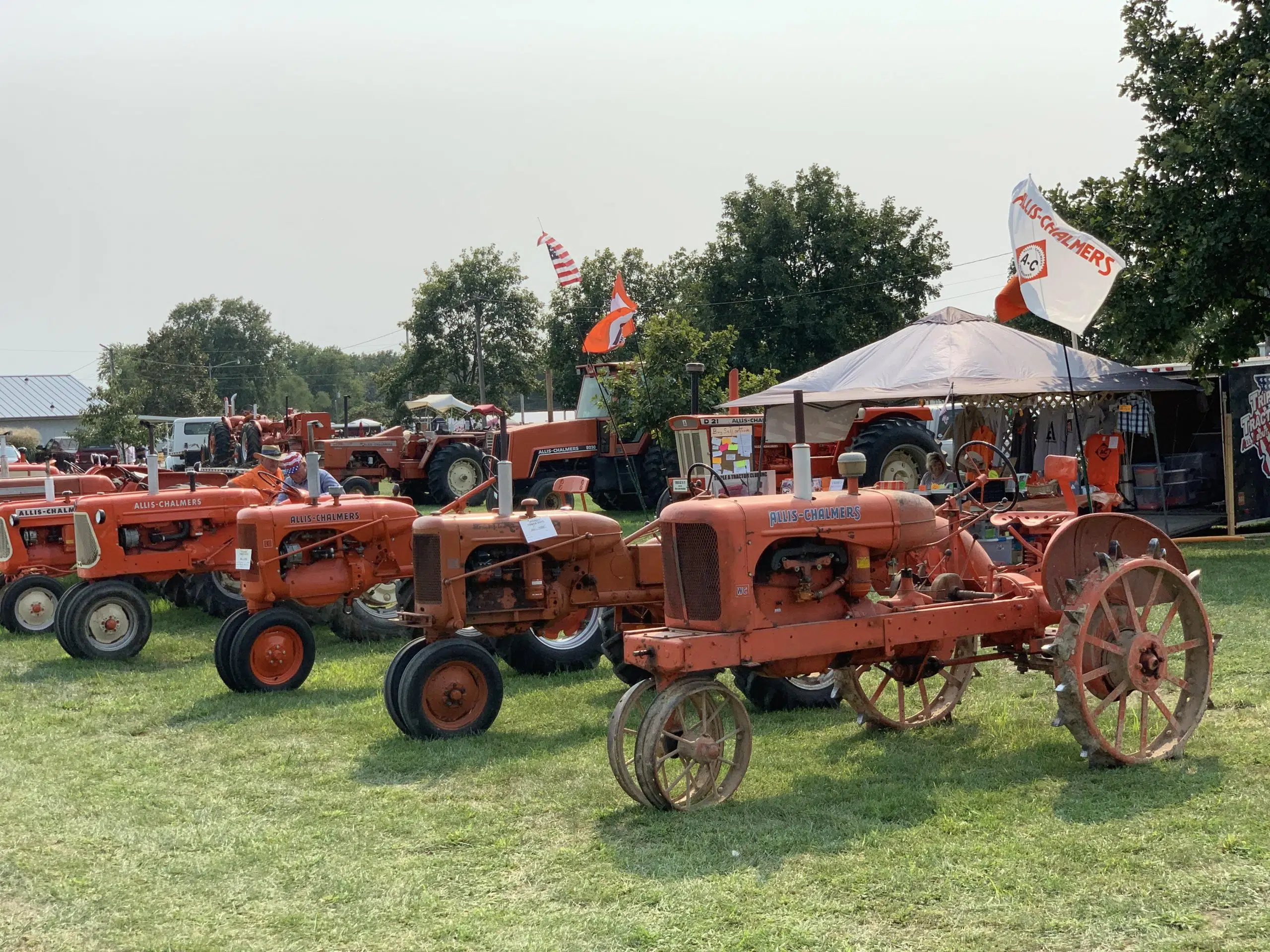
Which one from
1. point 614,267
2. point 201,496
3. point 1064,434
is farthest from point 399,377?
point 201,496

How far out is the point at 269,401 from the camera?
274ft

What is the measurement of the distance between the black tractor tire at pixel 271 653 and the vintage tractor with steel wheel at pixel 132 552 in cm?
216

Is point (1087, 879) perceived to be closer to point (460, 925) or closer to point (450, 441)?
point (460, 925)

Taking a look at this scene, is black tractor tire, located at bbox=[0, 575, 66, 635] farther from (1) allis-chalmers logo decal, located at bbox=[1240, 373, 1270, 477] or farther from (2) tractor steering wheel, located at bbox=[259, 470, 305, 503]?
(1) allis-chalmers logo decal, located at bbox=[1240, 373, 1270, 477]

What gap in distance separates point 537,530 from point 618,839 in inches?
106

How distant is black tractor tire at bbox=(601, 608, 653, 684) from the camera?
8.26 metres

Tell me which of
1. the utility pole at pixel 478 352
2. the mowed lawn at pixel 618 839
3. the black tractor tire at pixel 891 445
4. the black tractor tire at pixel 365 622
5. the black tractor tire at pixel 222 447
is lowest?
the mowed lawn at pixel 618 839

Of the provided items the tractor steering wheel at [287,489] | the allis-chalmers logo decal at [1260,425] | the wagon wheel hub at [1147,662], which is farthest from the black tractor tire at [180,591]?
the allis-chalmers logo decal at [1260,425]

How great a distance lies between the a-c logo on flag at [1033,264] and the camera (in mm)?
9906

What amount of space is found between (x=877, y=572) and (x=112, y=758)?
4.30 metres

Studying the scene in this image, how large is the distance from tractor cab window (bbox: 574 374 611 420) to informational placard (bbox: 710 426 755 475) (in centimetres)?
495

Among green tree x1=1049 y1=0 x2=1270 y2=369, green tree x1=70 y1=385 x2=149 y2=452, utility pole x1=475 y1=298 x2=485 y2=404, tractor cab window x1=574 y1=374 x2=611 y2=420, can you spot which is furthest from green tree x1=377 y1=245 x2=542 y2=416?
green tree x1=1049 y1=0 x2=1270 y2=369

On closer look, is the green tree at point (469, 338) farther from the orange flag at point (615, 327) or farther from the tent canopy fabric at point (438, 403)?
the orange flag at point (615, 327)

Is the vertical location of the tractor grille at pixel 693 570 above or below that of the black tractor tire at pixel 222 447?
below
